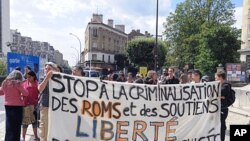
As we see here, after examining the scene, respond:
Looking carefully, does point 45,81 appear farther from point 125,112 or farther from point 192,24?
point 192,24

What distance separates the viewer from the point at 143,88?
6535 mm

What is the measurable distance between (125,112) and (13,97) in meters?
2.20

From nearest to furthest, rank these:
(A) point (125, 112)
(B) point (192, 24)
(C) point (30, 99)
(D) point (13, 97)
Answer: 1. (A) point (125, 112)
2. (D) point (13, 97)
3. (C) point (30, 99)
4. (B) point (192, 24)

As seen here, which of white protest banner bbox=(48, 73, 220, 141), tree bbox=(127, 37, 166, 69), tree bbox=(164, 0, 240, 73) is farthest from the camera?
tree bbox=(127, 37, 166, 69)

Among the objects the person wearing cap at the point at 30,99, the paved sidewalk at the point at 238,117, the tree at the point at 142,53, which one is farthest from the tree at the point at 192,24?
the person wearing cap at the point at 30,99

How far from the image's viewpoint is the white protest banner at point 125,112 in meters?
6.15

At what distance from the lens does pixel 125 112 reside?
637 cm

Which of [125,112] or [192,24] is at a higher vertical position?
[192,24]

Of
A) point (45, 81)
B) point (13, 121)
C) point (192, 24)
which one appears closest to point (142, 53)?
point (192, 24)

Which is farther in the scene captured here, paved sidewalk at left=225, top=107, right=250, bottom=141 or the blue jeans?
paved sidewalk at left=225, top=107, right=250, bottom=141

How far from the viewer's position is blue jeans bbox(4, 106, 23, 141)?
23.3 ft

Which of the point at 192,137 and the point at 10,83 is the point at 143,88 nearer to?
the point at 192,137

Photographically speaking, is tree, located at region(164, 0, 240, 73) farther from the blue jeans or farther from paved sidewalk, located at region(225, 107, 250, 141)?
the blue jeans

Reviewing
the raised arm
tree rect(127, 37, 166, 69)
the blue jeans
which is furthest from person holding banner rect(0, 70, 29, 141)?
tree rect(127, 37, 166, 69)
